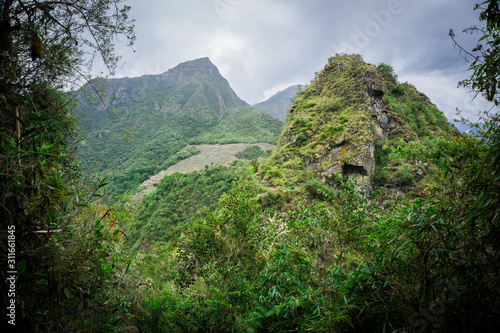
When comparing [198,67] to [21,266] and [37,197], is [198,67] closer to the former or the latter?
[37,197]

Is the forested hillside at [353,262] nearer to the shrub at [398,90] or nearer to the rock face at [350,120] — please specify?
the rock face at [350,120]

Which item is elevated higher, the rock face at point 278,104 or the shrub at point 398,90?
the rock face at point 278,104

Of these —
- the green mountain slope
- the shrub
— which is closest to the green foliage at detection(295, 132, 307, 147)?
the shrub

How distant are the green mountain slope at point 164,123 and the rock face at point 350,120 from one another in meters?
33.6

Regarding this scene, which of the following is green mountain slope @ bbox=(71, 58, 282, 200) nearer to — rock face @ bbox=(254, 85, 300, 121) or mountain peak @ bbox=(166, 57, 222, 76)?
mountain peak @ bbox=(166, 57, 222, 76)

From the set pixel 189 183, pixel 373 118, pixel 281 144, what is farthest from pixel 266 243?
pixel 189 183

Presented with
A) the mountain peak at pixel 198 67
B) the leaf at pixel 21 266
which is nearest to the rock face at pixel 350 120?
the leaf at pixel 21 266

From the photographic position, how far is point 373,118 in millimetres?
19719

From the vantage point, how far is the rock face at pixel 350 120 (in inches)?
625

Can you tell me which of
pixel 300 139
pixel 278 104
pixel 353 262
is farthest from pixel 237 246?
pixel 278 104

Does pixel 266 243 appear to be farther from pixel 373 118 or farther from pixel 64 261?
pixel 373 118

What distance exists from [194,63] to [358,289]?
160 meters

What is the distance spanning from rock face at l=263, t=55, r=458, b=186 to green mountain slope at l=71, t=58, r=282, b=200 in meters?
33.6

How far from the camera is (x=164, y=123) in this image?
277 ft
